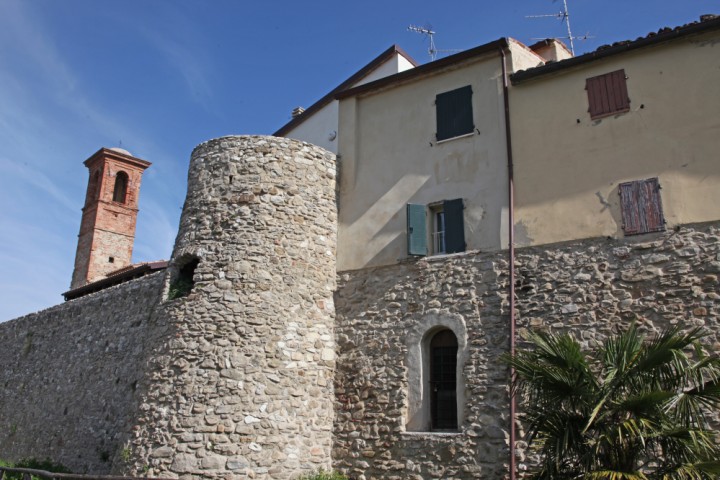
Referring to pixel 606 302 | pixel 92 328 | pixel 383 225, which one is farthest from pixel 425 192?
pixel 92 328

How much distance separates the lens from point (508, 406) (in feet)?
37.0

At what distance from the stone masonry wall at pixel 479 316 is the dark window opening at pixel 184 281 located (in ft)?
10.5

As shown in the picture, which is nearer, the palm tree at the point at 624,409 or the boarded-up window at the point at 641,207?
the palm tree at the point at 624,409

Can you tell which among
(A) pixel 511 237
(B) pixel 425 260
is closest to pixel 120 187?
(B) pixel 425 260

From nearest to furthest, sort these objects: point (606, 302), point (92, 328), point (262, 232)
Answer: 1. point (606, 302)
2. point (262, 232)
3. point (92, 328)

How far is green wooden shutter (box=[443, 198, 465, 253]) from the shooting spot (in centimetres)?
1291

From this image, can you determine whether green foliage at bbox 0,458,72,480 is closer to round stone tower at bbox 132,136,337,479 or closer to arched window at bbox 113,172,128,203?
round stone tower at bbox 132,136,337,479

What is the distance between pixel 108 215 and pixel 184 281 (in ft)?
72.4

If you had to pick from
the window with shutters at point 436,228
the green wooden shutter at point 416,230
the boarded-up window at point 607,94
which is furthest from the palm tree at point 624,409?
the boarded-up window at point 607,94

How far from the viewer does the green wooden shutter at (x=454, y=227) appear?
12914 mm

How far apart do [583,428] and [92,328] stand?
47.7 ft

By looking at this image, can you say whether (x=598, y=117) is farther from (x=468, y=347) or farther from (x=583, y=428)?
(x=583, y=428)

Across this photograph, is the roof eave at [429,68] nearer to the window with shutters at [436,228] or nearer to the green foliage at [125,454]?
the window with shutters at [436,228]

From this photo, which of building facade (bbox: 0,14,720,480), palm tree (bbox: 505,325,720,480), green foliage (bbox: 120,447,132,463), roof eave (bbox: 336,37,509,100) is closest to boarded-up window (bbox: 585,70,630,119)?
building facade (bbox: 0,14,720,480)
